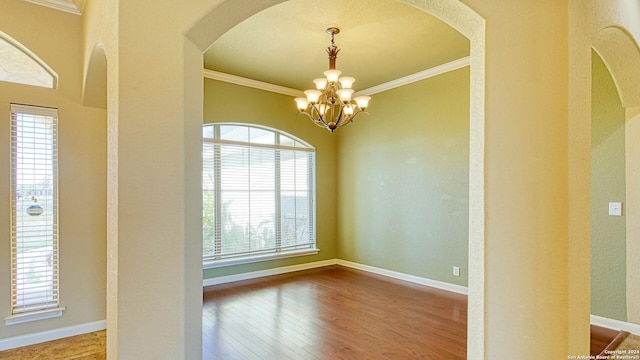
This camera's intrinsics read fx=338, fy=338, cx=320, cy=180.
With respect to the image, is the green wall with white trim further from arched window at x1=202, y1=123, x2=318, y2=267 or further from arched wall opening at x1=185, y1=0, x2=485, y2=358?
arched wall opening at x1=185, y1=0, x2=485, y2=358

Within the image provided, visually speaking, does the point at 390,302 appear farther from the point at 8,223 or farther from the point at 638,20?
the point at 8,223

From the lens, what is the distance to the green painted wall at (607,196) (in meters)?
3.30

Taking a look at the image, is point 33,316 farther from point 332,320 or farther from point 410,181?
point 410,181

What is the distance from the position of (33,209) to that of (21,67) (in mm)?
1293

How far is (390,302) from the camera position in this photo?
416 centimetres

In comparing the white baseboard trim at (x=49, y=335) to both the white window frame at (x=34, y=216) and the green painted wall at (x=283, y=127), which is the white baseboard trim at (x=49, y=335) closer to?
the white window frame at (x=34, y=216)

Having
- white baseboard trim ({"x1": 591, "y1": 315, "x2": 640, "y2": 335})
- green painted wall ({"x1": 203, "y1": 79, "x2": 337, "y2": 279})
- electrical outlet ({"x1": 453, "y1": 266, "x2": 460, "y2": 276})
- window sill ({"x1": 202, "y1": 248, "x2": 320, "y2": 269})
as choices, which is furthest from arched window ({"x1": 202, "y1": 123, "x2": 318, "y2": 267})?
white baseboard trim ({"x1": 591, "y1": 315, "x2": 640, "y2": 335})

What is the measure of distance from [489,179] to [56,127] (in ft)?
11.9

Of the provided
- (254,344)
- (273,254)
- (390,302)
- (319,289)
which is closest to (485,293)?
(254,344)

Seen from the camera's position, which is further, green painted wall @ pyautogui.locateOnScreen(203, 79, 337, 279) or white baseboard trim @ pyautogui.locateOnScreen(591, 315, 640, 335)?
green painted wall @ pyautogui.locateOnScreen(203, 79, 337, 279)

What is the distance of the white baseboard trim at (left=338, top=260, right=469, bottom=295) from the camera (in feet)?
14.9

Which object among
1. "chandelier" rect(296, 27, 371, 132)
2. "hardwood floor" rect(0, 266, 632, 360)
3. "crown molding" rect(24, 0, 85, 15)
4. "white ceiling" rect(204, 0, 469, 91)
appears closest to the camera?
"hardwood floor" rect(0, 266, 632, 360)

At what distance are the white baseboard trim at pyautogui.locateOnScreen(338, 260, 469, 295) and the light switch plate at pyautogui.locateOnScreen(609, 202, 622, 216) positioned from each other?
1635 mm

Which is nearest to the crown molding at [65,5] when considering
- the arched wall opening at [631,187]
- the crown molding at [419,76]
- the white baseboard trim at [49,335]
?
the white baseboard trim at [49,335]
